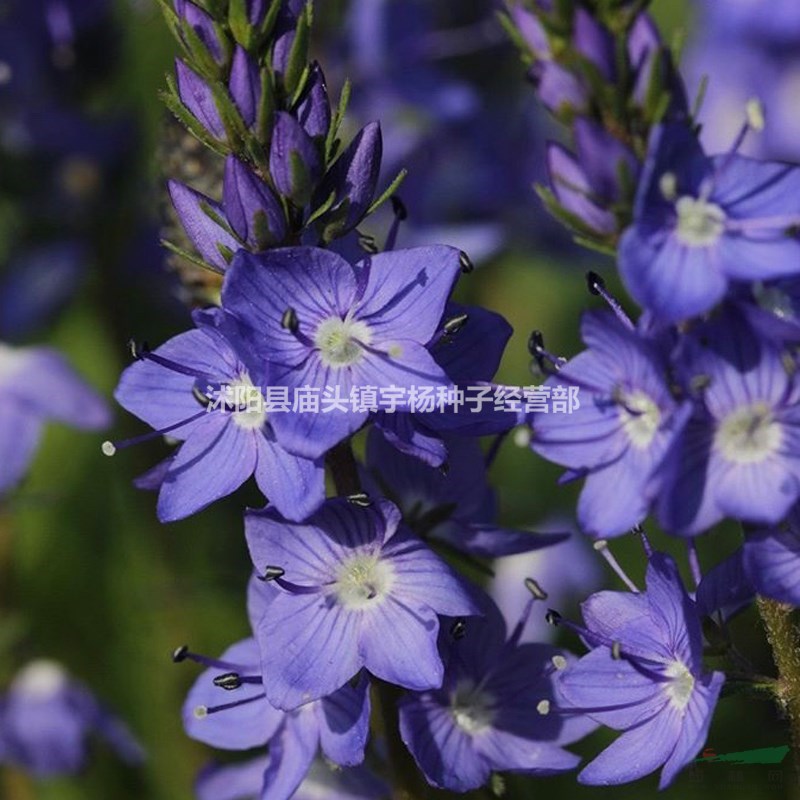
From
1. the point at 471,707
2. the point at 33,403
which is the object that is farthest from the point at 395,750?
the point at 33,403

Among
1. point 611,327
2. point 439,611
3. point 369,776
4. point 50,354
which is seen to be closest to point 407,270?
point 611,327

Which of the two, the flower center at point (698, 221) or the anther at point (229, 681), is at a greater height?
the flower center at point (698, 221)

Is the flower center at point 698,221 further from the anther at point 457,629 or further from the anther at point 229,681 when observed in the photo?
the anther at point 229,681

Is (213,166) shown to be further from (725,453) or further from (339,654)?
(725,453)

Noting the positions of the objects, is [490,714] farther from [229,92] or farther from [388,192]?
[229,92]

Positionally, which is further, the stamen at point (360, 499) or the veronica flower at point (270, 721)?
the veronica flower at point (270, 721)

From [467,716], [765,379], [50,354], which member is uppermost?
[765,379]

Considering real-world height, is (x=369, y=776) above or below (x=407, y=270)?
below

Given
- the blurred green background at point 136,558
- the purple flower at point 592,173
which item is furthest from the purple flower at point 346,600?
the blurred green background at point 136,558
